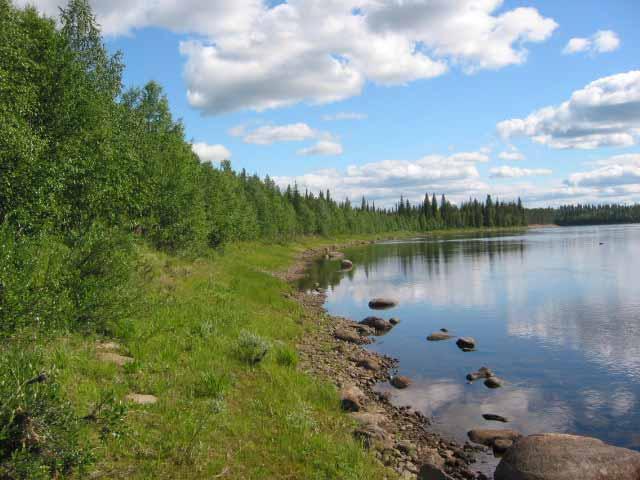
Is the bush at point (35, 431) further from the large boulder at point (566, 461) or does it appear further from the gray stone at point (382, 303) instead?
the gray stone at point (382, 303)

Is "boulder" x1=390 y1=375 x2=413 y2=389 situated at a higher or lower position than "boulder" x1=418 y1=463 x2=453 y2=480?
lower

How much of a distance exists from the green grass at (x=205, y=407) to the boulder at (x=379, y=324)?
11.8 m

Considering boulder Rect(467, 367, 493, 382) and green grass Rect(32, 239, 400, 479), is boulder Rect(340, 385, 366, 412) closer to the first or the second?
green grass Rect(32, 239, 400, 479)

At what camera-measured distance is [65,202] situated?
1962 centimetres

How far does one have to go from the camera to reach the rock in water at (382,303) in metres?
35.9

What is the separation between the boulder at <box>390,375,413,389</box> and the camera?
60.0 ft

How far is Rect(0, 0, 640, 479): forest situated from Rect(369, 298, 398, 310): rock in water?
51.0 ft

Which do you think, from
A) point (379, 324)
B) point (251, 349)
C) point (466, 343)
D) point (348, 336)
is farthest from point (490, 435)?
point (379, 324)

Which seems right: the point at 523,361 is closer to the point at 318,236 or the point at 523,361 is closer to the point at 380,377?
the point at 380,377

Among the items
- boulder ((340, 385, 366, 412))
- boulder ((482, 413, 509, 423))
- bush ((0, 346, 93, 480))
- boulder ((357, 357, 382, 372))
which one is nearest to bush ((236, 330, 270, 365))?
boulder ((340, 385, 366, 412))

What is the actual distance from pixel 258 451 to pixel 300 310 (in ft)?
65.2

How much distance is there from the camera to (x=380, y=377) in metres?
19.2

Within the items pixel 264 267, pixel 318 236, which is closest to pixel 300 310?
pixel 264 267

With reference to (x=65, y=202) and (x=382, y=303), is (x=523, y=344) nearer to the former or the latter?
(x=382, y=303)
